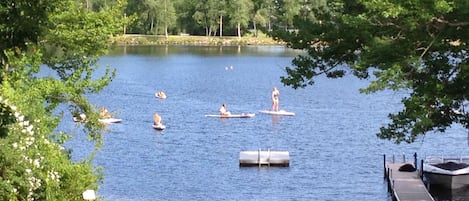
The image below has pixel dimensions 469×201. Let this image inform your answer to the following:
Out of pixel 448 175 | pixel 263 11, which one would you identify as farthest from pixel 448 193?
pixel 263 11

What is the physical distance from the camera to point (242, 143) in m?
35.6

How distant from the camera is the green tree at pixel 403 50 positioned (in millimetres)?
11227

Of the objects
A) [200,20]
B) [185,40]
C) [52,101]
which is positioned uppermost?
[200,20]

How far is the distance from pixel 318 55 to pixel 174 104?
35802 mm

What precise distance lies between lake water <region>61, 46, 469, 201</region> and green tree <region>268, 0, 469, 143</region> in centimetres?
650

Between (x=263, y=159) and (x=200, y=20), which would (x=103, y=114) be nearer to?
(x=263, y=159)

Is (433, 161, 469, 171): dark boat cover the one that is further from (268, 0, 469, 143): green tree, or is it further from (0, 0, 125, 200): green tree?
(0, 0, 125, 200): green tree

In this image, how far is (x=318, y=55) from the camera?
14047 mm

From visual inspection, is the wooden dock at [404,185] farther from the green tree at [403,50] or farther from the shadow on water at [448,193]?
the green tree at [403,50]

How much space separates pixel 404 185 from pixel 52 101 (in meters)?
13.6

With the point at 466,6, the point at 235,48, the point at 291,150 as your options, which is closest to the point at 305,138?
the point at 291,150

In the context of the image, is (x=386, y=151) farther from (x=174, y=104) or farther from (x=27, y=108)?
(x=27, y=108)

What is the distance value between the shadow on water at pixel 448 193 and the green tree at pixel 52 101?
1448cm

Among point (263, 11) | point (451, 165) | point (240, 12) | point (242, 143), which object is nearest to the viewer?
point (451, 165)
